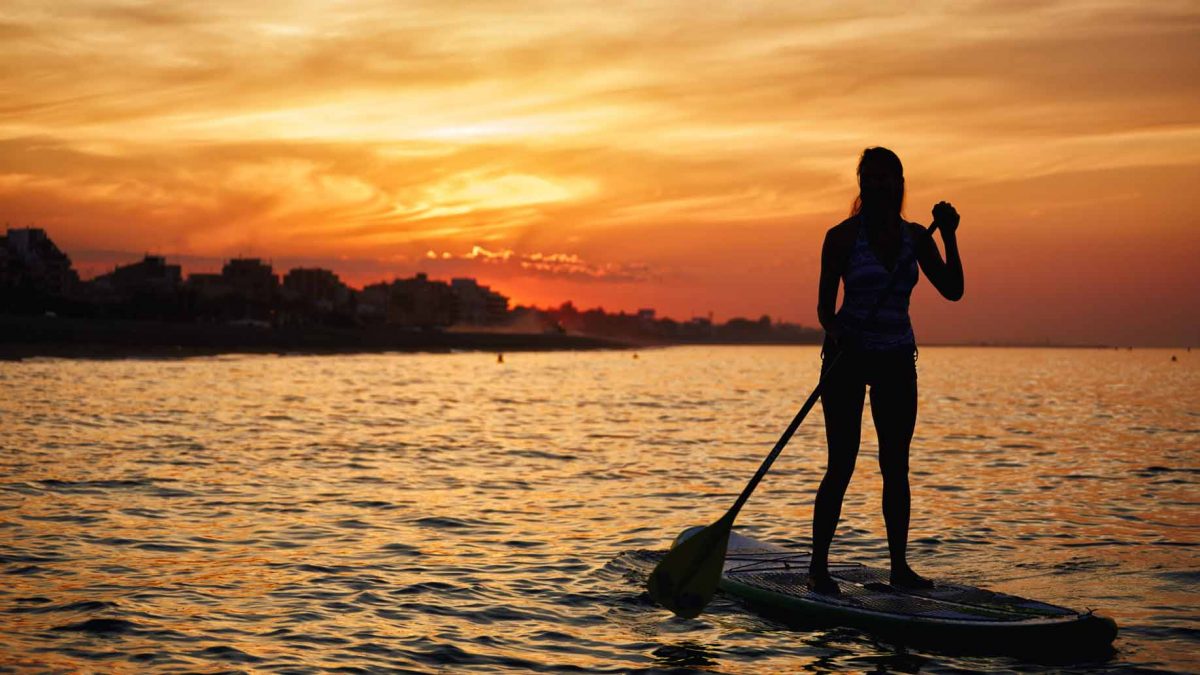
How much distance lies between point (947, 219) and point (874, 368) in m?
1.04

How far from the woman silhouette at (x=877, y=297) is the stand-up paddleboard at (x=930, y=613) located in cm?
94

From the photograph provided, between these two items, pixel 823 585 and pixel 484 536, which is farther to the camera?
pixel 484 536

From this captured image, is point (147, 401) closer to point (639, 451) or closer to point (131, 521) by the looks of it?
point (639, 451)

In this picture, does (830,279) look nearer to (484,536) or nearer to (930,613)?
(930,613)

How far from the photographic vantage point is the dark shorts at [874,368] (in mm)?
7469

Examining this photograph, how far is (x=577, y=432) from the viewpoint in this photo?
93.4 feet

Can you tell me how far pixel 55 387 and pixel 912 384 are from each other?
36508mm

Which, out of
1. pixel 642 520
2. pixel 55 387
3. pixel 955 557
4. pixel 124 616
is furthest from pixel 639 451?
pixel 55 387

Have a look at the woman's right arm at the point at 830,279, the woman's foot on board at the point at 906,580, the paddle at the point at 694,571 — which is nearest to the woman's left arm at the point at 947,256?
the woman's right arm at the point at 830,279

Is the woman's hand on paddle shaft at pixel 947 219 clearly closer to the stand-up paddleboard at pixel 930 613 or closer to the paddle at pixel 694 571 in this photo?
the paddle at pixel 694 571

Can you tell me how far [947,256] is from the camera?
739cm

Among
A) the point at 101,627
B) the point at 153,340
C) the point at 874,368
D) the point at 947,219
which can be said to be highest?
the point at 947,219

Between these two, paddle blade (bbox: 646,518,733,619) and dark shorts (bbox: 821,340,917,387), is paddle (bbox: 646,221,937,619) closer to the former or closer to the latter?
paddle blade (bbox: 646,518,733,619)

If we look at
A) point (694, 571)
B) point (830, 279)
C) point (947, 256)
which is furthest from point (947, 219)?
point (694, 571)
